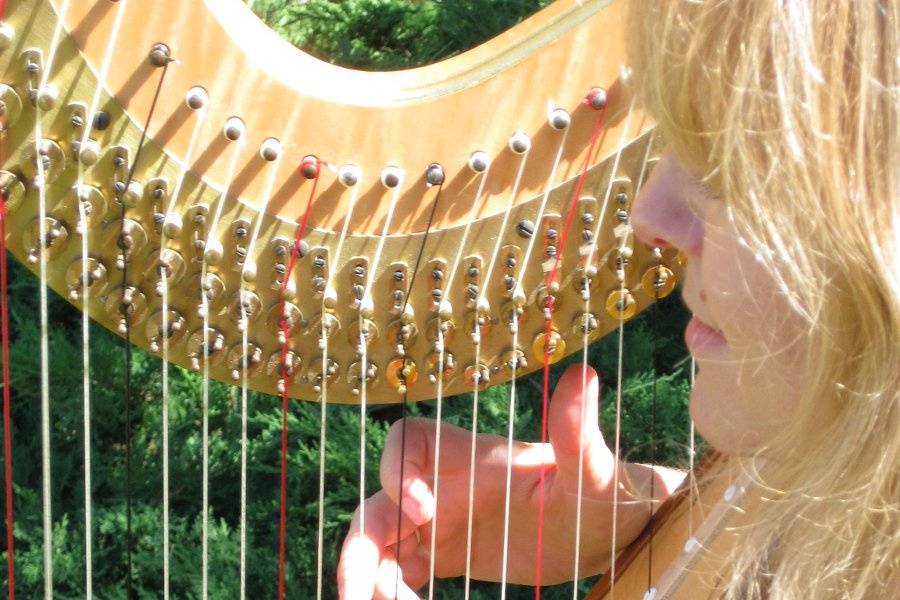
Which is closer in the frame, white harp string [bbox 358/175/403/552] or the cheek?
the cheek

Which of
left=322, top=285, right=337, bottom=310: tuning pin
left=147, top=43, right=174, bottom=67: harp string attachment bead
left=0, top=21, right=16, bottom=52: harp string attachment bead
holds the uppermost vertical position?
left=0, top=21, right=16, bottom=52: harp string attachment bead

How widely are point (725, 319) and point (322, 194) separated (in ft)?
1.20

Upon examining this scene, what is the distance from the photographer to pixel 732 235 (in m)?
0.78

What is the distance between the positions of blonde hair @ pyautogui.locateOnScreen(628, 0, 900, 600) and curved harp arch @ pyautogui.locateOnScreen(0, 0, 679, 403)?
25 centimetres

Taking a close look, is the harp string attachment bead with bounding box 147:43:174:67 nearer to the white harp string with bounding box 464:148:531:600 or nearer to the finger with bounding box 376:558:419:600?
the white harp string with bounding box 464:148:531:600

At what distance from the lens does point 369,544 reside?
1.20m

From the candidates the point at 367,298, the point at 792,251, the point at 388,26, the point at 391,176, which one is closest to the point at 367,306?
the point at 367,298

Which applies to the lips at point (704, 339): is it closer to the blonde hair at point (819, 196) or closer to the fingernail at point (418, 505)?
the blonde hair at point (819, 196)

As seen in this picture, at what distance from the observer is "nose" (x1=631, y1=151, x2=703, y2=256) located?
0.86 meters

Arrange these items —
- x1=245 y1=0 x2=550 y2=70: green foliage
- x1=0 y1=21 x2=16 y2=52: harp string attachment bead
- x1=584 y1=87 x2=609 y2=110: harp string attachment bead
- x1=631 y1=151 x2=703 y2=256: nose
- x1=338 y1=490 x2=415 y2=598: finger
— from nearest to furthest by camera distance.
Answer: x1=631 y1=151 x2=703 y2=256: nose
x1=0 y1=21 x2=16 y2=52: harp string attachment bead
x1=584 y1=87 x2=609 y2=110: harp string attachment bead
x1=338 y1=490 x2=415 y2=598: finger
x1=245 y1=0 x2=550 y2=70: green foliage

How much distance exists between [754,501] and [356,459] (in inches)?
49.6

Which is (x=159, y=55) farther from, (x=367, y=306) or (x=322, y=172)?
(x=367, y=306)

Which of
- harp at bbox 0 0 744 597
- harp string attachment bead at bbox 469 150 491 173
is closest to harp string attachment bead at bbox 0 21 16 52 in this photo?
harp at bbox 0 0 744 597

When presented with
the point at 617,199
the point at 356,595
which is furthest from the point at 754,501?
the point at 356,595
